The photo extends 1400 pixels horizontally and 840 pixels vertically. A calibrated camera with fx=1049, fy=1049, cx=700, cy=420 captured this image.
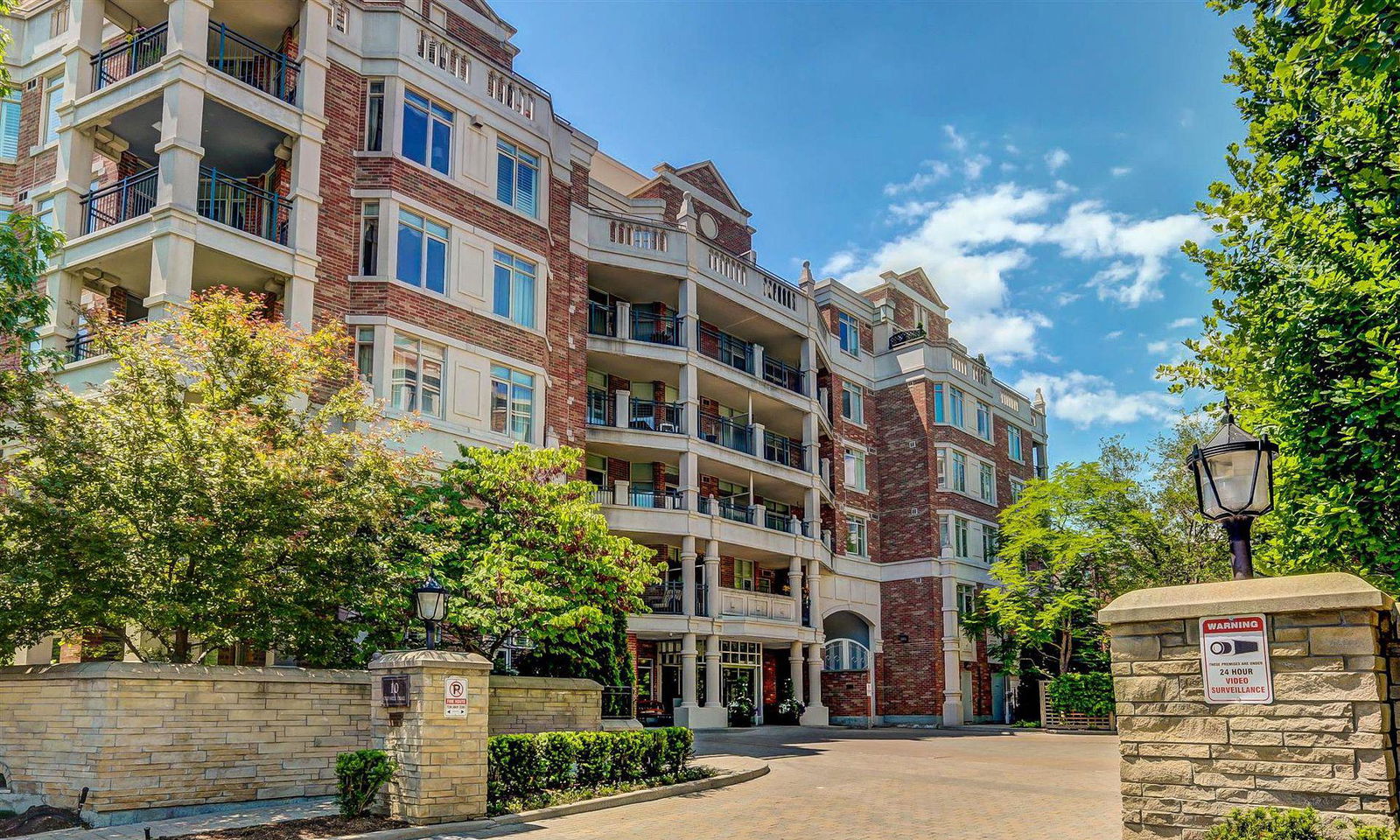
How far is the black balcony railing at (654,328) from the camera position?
31.4 metres

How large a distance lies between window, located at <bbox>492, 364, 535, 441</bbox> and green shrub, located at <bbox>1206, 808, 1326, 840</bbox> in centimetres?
1820

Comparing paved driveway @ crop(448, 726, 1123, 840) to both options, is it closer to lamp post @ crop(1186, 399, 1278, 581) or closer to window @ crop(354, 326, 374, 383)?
lamp post @ crop(1186, 399, 1278, 581)

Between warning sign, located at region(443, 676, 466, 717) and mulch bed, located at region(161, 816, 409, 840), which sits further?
warning sign, located at region(443, 676, 466, 717)

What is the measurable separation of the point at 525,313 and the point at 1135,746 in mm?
19065

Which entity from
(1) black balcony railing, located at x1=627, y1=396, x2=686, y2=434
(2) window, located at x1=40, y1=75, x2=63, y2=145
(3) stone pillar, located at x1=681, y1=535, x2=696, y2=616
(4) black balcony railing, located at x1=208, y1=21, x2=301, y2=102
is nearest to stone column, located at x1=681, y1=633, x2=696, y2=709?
(3) stone pillar, located at x1=681, y1=535, x2=696, y2=616

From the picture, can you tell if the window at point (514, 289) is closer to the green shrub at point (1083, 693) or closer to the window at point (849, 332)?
the window at point (849, 332)

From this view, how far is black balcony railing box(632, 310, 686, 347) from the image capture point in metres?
31.4

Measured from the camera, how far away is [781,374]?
37.0m

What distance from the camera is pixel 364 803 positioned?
12.4m

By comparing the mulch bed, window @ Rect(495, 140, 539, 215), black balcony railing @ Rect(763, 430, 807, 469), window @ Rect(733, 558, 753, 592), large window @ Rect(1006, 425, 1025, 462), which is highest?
window @ Rect(495, 140, 539, 215)

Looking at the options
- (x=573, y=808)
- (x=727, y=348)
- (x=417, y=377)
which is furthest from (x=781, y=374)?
(x=573, y=808)

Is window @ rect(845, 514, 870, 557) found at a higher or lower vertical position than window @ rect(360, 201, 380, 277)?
lower

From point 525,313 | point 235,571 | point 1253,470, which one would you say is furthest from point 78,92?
point 1253,470

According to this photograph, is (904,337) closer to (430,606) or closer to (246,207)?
(246,207)
